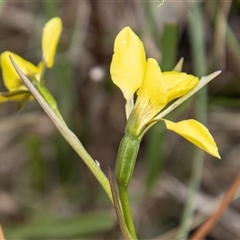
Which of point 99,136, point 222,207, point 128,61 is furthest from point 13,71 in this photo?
point 99,136

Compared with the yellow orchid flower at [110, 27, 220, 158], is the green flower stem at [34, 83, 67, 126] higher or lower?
lower

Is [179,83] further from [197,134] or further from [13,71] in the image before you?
[13,71]

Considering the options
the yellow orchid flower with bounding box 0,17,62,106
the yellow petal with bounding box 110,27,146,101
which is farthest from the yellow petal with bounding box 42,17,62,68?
the yellow petal with bounding box 110,27,146,101

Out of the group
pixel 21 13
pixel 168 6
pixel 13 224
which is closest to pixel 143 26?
pixel 168 6

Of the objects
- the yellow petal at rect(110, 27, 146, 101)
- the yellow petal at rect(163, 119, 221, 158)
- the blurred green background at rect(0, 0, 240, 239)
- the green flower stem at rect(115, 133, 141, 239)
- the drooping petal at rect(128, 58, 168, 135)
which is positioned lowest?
the blurred green background at rect(0, 0, 240, 239)

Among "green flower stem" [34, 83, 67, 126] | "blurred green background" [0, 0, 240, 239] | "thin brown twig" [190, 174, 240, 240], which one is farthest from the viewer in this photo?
"blurred green background" [0, 0, 240, 239]

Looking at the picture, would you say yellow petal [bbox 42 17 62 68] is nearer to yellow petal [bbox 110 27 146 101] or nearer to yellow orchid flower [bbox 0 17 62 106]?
yellow orchid flower [bbox 0 17 62 106]

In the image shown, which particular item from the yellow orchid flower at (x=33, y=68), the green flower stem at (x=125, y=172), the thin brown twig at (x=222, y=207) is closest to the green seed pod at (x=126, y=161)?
the green flower stem at (x=125, y=172)

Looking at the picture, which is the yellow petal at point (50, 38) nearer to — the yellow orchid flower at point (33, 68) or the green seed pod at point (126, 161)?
the yellow orchid flower at point (33, 68)
